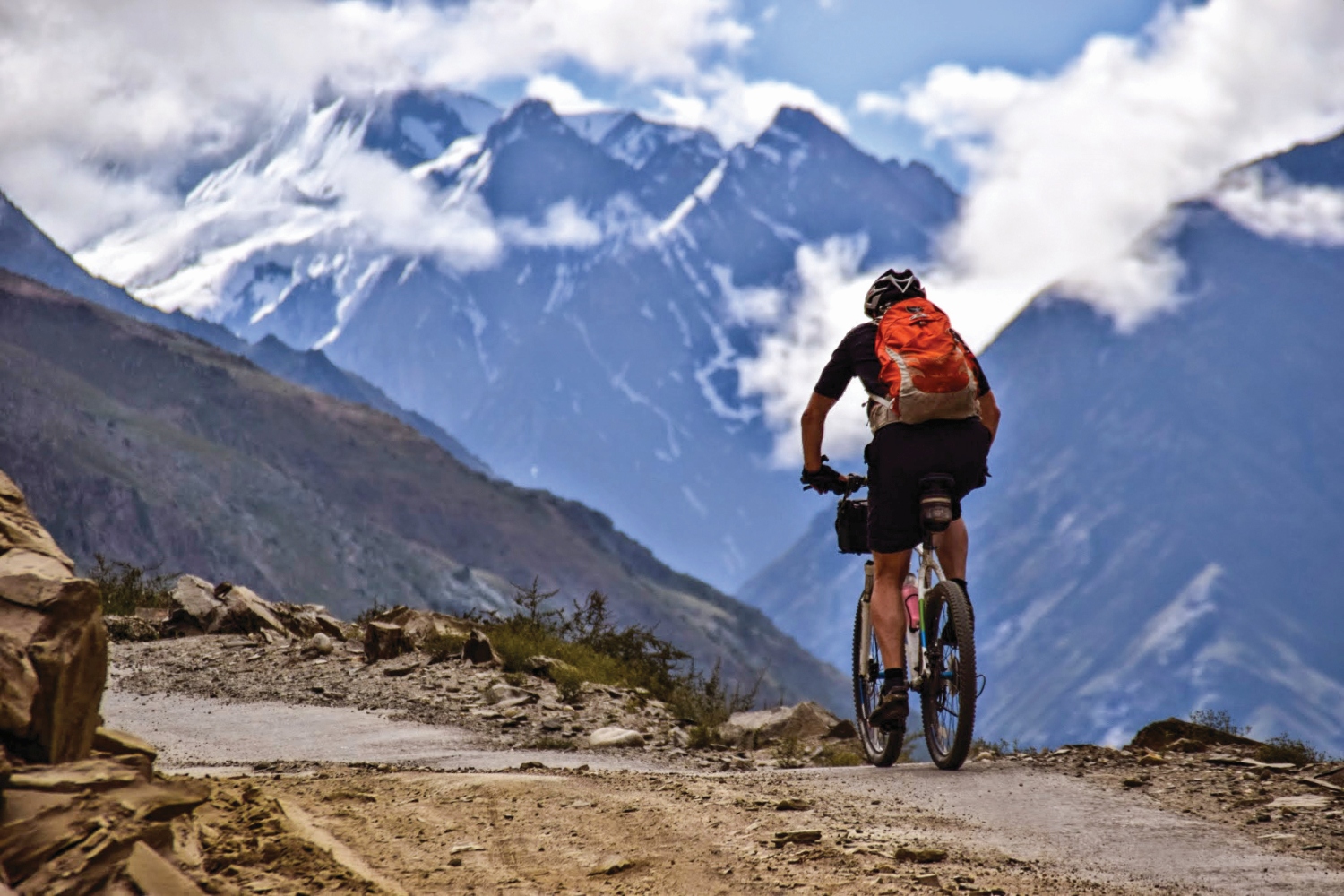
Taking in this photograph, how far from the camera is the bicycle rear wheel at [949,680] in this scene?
699 cm

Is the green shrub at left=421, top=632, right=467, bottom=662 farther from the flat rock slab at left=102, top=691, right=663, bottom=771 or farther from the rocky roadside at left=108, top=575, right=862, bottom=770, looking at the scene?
the flat rock slab at left=102, top=691, right=663, bottom=771

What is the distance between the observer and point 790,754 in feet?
30.4

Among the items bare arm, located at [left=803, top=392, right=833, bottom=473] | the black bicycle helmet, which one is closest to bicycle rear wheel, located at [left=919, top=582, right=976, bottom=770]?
bare arm, located at [left=803, top=392, right=833, bottom=473]

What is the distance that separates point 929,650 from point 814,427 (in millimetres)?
1308

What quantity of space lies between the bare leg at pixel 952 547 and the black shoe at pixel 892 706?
2.10 feet

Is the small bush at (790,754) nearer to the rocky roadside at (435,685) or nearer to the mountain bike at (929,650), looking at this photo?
the rocky roadside at (435,685)

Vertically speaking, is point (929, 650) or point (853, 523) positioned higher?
point (853, 523)

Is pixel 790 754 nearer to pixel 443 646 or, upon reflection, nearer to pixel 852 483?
pixel 852 483

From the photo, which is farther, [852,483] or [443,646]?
[443,646]

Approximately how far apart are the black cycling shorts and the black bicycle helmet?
687mm

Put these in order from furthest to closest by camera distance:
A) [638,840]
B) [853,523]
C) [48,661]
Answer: [853,523], [638,840], [48,661]

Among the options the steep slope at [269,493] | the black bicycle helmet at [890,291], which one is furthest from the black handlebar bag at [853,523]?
the steep slope at [269,493]

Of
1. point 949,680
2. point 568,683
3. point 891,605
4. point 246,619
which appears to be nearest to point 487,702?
point 568,683

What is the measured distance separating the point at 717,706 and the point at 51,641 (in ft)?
27.1
